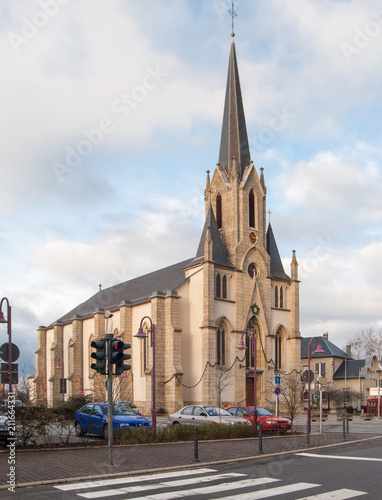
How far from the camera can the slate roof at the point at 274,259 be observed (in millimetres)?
48331

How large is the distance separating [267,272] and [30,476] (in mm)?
36949

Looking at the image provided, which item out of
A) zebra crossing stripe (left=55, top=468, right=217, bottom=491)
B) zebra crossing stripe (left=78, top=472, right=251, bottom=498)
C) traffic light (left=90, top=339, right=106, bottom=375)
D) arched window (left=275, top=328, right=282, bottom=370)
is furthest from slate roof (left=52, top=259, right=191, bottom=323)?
zebra crossing stripe (left=78, top=472, right=251, bottom=498)

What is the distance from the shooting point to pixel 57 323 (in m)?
59.9

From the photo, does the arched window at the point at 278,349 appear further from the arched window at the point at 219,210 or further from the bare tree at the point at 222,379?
the arched window at the point at 219,210

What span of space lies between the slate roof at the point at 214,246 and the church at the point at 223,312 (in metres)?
0.10

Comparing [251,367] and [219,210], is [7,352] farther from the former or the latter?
[219,210]

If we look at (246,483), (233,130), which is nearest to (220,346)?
(233,130)

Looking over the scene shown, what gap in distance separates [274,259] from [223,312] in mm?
8711

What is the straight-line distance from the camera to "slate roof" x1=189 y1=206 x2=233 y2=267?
4394 centimetres

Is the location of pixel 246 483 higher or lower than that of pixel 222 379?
higher

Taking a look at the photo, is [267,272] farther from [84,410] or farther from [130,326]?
[84,410]

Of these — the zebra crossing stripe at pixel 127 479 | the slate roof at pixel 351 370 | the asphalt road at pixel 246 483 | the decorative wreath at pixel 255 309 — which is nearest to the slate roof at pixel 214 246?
the decorative wreath at pixel 255 309

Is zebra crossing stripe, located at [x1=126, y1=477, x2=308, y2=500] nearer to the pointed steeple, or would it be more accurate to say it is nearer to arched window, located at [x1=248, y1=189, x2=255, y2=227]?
arched window, located at [x1=248, y1=189, x2=255, y2=227]

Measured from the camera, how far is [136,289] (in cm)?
5509
